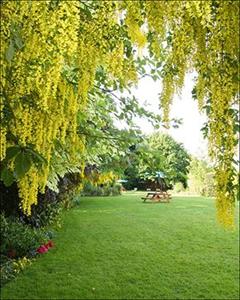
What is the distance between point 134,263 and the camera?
7316 mm

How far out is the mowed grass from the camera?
5.85m

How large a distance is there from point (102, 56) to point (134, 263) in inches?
254

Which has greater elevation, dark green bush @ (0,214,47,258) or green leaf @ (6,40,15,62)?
green leaf @ (6,40,15,62)

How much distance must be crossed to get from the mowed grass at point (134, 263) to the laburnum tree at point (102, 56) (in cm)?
462

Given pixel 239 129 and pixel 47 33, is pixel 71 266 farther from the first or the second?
pixel 47 33

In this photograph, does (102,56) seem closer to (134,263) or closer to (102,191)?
(134,263)

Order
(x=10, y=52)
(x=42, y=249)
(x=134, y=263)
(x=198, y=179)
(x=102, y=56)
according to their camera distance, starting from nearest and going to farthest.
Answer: (x=10, y=52) < (x=102, y=56) < (x=134, y=263) < (x=42, y=249) < (x=198, y=179)

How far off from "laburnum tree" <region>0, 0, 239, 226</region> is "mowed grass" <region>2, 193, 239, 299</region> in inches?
182

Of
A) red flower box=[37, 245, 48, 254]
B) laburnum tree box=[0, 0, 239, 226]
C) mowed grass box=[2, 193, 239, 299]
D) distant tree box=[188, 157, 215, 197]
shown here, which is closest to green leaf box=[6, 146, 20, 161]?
laburnum tree box=[0, 0, 239, 226]

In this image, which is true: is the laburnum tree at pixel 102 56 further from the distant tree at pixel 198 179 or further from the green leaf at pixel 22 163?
the distant tree at pixel 198 179

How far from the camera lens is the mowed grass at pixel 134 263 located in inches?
230

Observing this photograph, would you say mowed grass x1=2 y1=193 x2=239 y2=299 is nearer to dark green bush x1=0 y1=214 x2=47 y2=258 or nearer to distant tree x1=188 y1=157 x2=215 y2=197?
dark green bush x1=0 y1=214 x2=47 y2=258

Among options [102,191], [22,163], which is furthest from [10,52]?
[102,191]

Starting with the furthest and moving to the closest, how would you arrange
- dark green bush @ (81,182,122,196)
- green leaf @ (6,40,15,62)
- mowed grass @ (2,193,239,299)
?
1. dark green bush @ (81,182,122,196)
2. mowed grass @ (2,193,239,299)
3. green leaf @ (6,40,15,62)
